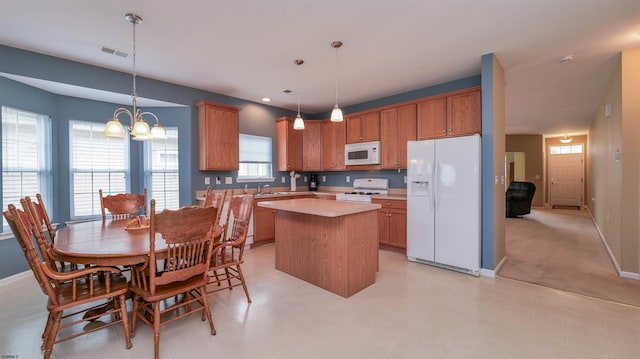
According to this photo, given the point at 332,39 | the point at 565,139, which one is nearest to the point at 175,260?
the point at 332,39

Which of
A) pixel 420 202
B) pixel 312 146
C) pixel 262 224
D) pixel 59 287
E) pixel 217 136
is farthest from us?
pixel 312 146

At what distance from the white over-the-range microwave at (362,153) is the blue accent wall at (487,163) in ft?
5.98

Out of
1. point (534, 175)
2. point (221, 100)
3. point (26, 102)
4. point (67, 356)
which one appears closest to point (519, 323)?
point (67, 356)

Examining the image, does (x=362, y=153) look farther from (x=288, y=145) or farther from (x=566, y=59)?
(x=566, y=59)

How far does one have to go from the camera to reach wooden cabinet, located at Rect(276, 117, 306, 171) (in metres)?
5.66

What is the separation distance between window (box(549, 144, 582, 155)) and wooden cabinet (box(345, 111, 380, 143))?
8941 millimetres

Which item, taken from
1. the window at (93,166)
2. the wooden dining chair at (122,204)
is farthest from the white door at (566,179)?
the window at (93,166)

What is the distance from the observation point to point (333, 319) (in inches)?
95.0

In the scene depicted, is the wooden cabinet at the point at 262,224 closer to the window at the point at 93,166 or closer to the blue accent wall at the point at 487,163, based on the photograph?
the window at the point at 93,166

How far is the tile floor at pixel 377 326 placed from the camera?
1983mm

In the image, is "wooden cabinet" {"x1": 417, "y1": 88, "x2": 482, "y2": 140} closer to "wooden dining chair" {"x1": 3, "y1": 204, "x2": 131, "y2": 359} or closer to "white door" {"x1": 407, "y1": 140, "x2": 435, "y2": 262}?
"white door" {"x1": 407, "y1": 140, "x2": 435, "y2": 262}

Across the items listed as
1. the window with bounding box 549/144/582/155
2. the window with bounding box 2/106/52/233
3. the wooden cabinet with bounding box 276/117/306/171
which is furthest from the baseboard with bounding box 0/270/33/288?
the window with bounding box 549/144/582/155

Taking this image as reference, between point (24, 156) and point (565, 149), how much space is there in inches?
548

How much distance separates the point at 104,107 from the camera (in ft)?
13.9
